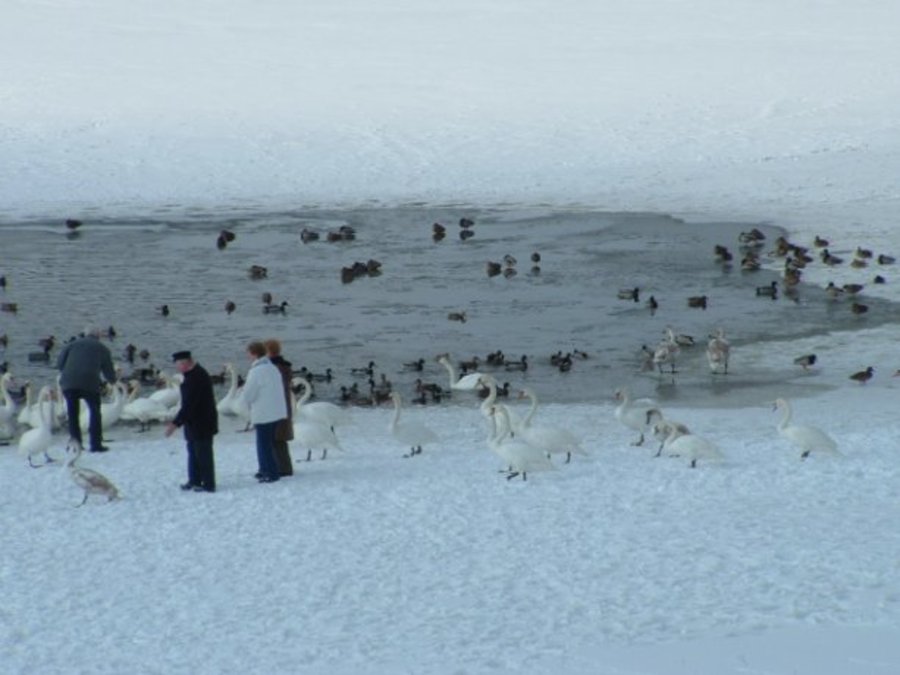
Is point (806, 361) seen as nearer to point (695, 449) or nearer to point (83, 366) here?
point (695, 449)

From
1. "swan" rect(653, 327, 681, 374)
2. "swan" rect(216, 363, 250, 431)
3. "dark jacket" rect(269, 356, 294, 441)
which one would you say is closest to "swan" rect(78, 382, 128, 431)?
"swan" rect(216, 363, 250, 431)

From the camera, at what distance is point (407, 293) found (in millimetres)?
24812

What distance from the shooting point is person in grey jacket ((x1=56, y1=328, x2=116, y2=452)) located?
14891mm

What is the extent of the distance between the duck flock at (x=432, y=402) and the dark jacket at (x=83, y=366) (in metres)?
0.25

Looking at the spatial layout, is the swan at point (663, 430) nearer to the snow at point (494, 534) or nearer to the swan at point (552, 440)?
the snow at point (494, 534)

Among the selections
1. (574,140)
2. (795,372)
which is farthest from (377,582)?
(574,140)

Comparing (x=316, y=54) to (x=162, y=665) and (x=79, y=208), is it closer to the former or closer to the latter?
(x=79, y=208)

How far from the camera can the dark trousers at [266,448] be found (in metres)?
13.2

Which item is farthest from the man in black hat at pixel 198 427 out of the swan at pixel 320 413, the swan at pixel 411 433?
the swan at pixel 320 413

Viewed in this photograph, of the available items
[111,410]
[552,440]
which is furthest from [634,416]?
[111,410]

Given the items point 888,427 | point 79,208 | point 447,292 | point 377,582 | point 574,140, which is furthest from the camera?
point 574,140

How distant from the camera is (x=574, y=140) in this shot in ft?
136

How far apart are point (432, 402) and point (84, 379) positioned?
3.96 meters

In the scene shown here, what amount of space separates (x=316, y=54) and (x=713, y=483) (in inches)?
1635
